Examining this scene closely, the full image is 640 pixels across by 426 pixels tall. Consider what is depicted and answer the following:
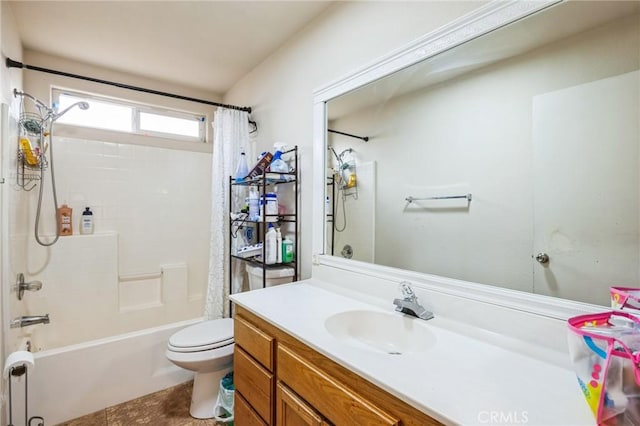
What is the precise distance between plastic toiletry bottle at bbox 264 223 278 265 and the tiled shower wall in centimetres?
134

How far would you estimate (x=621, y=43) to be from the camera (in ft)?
2.92

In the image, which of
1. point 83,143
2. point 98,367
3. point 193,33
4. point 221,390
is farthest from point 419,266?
point 83,143

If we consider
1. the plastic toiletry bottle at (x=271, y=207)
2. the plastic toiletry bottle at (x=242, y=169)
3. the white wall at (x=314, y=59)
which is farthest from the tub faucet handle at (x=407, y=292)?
the plastic toiletry bottle at (x=242, y=169)

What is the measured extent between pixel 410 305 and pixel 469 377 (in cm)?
39

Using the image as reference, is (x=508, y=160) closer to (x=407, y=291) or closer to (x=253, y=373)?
(x=407, y=291)

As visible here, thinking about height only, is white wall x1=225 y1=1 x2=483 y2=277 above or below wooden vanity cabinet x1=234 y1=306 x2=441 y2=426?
above

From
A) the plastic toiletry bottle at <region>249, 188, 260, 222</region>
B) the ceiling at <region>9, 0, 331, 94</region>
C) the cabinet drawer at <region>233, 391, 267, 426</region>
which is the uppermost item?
the ceiling at <region>9, 0, 331, 94</region>

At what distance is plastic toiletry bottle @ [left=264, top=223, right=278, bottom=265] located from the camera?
1.79 m

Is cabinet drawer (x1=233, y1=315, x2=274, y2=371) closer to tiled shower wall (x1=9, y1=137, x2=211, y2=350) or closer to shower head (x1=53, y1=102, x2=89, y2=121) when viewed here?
tiled shower wall (x1=9, y1=137, x2=211, y2=350)

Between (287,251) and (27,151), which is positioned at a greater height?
(27,151)

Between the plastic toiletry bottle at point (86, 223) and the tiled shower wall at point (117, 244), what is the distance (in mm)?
41

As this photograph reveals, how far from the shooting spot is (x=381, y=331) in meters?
1.19

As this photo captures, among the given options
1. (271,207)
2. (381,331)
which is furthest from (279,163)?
(381,331)

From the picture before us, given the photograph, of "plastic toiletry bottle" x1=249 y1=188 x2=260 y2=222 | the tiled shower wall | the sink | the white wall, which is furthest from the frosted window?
the sink
